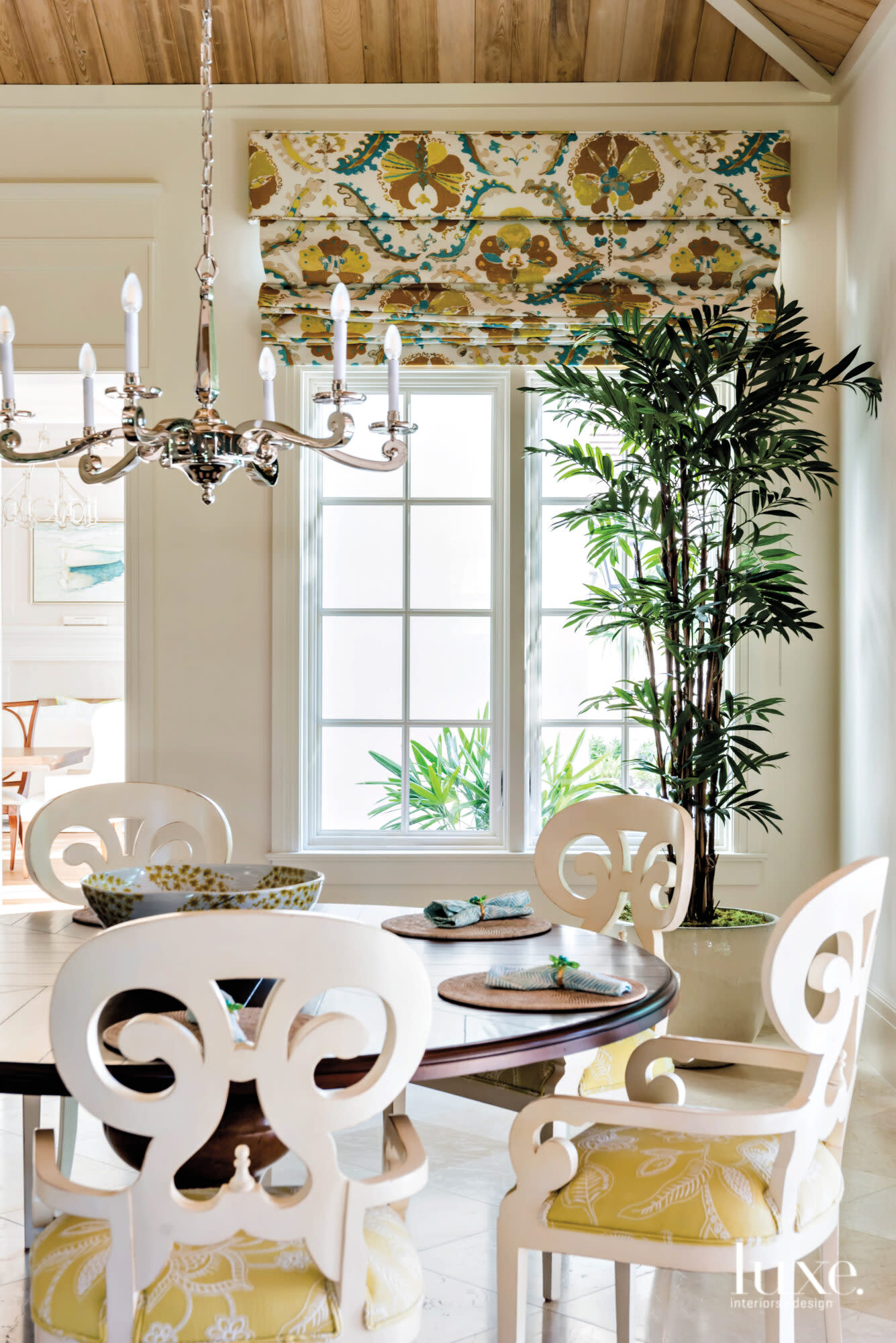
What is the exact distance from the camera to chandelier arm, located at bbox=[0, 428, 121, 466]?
6.61 feet

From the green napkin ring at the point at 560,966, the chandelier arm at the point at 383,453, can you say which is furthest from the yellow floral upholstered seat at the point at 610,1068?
the chandelier arm at the point at 383,453

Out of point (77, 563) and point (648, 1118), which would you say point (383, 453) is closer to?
point (648, 1118)

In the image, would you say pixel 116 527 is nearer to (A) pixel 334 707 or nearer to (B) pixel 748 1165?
(A) pixel 334 707

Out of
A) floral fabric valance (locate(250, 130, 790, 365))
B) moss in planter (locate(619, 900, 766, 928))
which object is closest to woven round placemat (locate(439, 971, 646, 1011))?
moss in planter (locate(619, 900, 766, 928))

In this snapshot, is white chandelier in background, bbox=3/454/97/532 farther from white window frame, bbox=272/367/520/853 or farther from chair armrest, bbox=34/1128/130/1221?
chair armrest, bbox=34/1128/130/1221

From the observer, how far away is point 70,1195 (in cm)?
129

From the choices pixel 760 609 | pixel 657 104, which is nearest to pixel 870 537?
pixel 760 609

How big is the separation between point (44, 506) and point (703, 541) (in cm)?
581

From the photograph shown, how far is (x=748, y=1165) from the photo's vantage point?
5.07ft

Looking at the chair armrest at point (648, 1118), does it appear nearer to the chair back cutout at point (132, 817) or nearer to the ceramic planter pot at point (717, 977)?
the chair back cutout at point (132, 817)

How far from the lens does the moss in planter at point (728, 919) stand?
3428 mm

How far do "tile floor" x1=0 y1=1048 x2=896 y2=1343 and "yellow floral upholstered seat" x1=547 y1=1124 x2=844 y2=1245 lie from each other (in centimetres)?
61

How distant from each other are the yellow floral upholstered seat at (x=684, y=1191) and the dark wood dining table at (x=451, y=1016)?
16 centimetres

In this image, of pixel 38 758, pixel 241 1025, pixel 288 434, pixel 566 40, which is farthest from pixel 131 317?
pixel 38 758
